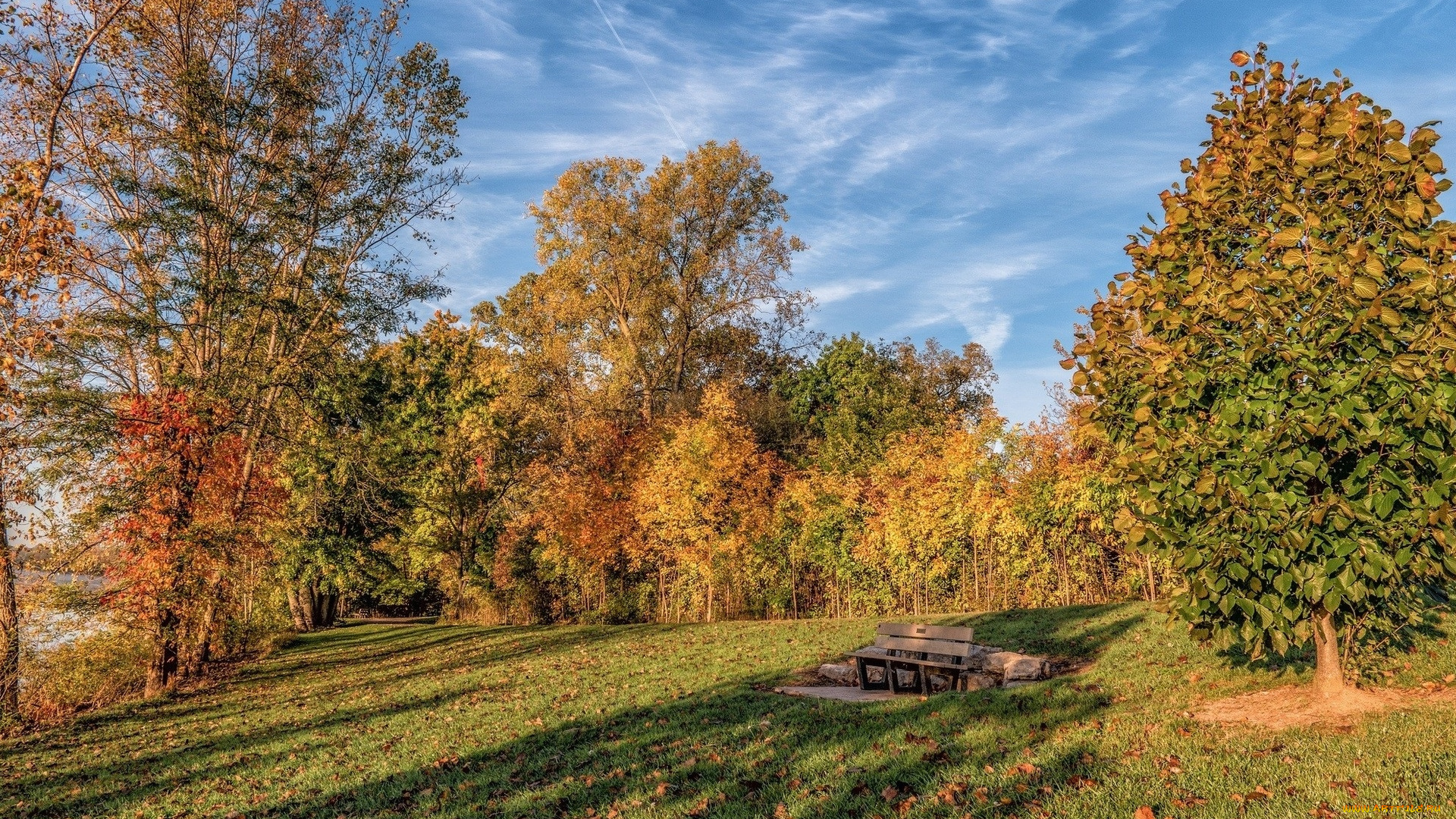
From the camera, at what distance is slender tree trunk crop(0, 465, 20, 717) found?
50.5 ft

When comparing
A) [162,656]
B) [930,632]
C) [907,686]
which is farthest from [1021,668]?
[162,656]

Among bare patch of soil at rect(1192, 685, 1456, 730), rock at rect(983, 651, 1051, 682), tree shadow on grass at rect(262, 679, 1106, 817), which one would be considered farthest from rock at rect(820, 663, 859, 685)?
bare patch of soil at rect(1192, 685, 1456, 730)

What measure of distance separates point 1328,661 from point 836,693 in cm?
587

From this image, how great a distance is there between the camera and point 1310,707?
24.3ft

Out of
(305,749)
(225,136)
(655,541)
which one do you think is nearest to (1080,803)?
(305,749)

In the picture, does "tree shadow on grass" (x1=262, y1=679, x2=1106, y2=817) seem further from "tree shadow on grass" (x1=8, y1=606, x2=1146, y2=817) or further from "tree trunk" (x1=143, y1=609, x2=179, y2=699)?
"tree trunk" (x1=143, y1=609, x2=179, y2=699)

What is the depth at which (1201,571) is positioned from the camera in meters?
6.91

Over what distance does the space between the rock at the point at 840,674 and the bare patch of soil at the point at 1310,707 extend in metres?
5.53

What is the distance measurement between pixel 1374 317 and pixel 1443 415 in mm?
856

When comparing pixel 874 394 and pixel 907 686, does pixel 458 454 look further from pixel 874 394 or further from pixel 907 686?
pixel 907 686

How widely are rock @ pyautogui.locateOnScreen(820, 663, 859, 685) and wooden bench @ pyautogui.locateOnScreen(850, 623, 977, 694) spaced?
35cm

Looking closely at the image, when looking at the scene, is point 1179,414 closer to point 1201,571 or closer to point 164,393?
point 1201,571

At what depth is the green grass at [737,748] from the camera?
5766 millimetres

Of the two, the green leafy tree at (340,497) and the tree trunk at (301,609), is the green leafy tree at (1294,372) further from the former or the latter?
the tree trunk at (301,609)
